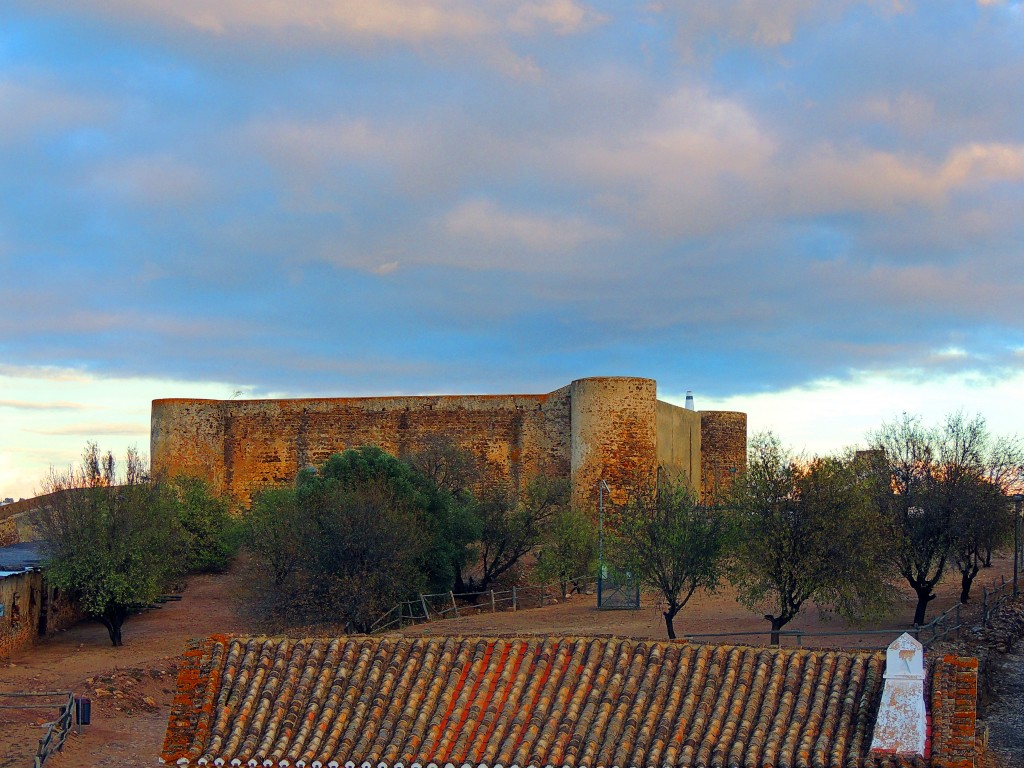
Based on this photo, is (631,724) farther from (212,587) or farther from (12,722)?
(212,587)

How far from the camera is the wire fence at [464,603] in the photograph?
2968 cm

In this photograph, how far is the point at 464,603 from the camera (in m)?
34.1

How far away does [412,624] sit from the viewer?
1177 inches

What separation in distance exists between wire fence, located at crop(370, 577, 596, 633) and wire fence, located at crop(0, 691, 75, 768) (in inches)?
316

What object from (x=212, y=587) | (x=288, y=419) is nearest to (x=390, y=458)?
(x=212, y=587)

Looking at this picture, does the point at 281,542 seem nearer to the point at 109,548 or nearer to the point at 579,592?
the point at 109,548

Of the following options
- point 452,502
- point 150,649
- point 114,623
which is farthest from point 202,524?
point 150,649

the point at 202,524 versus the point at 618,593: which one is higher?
the point at 202,524

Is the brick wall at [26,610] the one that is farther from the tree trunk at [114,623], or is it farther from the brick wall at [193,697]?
the brick wall at [193,697]

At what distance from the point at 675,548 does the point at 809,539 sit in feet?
11.5

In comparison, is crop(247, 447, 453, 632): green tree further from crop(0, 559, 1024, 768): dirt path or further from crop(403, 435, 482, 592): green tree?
crop(0, 559, 1024, 768): dirt path

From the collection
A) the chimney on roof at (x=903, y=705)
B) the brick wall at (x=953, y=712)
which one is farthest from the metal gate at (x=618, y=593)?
the brick wall at (x=953, y=712)

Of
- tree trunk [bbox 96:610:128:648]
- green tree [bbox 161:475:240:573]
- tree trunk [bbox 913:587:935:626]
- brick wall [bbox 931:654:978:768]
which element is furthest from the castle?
brick wall [bbox 931:654:978:768]

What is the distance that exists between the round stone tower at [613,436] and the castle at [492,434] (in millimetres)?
35
